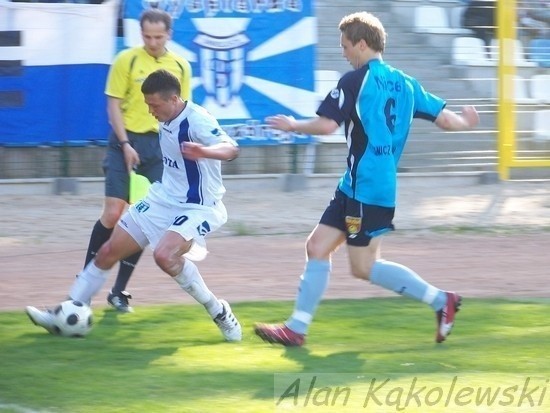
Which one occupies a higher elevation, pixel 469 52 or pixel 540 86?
pixel 469 52

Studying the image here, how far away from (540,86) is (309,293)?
31.5ft

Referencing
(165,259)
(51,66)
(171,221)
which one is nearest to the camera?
(165,259)

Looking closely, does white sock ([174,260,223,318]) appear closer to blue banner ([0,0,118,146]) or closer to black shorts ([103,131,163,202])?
black shorts ([103,131,163,202])

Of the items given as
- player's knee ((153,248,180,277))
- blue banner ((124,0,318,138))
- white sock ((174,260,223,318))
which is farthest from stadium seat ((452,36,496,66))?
player's knee ((153,248,180,277))

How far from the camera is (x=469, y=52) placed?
16469 mm

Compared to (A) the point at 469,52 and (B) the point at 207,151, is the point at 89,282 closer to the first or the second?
(B) the point at 207,151

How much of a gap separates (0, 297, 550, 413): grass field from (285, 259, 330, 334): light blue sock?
0.15 meters

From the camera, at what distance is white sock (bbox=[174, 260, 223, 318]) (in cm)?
697

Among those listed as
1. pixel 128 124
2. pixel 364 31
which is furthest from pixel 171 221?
pixel 364 31

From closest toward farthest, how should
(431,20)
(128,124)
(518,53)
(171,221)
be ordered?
(171,221), (128,124), (518,53), (431,20)

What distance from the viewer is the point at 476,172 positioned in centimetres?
1546

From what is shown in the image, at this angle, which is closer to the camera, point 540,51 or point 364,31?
point 364,31

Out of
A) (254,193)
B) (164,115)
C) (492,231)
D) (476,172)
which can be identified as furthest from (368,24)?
(476,172)

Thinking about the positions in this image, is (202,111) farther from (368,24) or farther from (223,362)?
(223,362)
